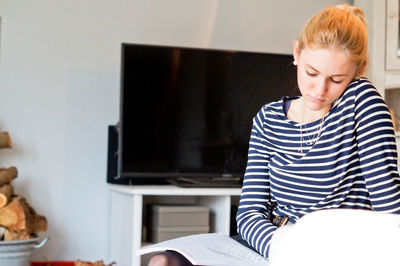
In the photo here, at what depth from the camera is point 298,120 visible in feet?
3.97

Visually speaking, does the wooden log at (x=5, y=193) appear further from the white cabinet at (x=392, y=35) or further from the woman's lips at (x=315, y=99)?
the woman's lips at (x=315, y=99)

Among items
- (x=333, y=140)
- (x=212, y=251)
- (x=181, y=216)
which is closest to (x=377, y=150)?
(x=333, y=140)

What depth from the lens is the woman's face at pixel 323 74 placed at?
106 centimetres

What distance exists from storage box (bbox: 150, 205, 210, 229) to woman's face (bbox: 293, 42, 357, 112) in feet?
5.83

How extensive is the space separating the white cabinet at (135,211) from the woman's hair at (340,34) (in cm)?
169

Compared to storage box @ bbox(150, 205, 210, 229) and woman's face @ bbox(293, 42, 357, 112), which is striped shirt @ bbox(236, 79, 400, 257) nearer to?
woman's face @ bbox(293, 42, 357, 112)

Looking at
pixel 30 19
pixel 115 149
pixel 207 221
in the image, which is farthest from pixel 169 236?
pixel 30 19

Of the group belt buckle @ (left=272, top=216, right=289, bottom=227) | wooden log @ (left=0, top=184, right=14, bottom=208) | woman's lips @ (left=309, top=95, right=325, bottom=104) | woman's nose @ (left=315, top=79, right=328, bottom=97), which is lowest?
wooden log @ (left=0, top=184, right=14, bottom=208)

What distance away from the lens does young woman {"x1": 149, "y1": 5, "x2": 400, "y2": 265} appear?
1.05m

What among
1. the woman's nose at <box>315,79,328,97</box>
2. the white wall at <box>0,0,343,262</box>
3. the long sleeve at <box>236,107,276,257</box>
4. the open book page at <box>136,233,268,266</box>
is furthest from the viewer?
the white wall at <box>0,0,343,262</box>

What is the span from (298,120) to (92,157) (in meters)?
1.95

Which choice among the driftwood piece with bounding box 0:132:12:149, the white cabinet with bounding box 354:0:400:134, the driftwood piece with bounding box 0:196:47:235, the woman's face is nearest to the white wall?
the driftwood piece with bounding box 0:132:12:149

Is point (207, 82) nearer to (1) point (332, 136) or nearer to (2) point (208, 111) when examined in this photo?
(2) point (208, 111)

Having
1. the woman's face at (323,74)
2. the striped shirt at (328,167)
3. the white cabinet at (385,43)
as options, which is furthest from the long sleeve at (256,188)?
the white cabinet at (385,43)
